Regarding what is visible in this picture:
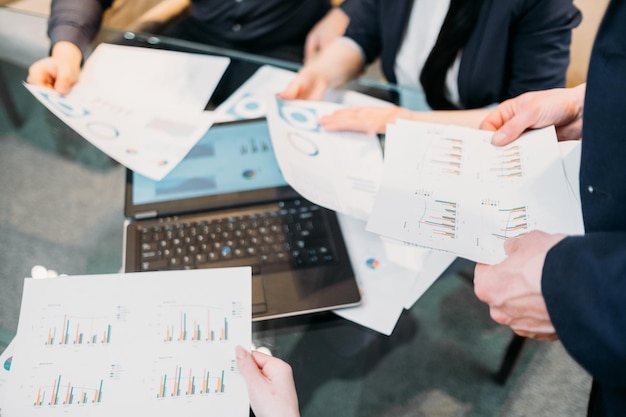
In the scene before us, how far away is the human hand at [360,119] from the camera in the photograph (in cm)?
93

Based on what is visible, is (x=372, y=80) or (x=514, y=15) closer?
(x=514, y=15)

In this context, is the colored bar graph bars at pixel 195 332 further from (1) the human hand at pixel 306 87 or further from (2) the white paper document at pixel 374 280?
(1) the human hand at pixel 306 87

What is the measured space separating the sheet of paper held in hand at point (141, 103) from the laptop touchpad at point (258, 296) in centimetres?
27

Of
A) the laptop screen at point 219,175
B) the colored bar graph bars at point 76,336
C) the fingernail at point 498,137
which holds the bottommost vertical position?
the colored bar graph bars at point 76,336

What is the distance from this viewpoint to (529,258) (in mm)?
605

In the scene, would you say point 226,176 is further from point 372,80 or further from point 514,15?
point 514,15

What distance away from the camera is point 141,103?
1044 mm

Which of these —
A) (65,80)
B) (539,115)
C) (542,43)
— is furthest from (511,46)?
(65,80)

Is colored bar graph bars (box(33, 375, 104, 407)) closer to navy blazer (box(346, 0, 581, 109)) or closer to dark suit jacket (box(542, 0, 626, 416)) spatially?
dark suit jacket (box(542, 0, 626, 416))

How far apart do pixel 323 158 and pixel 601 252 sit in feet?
1.42

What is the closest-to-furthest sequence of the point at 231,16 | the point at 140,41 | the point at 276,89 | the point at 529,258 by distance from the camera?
the point at 529,258, the point at 276,89, the point at 140,41, the point at 231,16

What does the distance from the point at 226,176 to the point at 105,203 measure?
22 centimetres

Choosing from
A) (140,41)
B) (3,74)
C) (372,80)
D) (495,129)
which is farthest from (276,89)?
(3,74)

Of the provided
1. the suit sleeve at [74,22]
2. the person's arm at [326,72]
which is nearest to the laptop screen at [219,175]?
the person's arm at [326,72]
